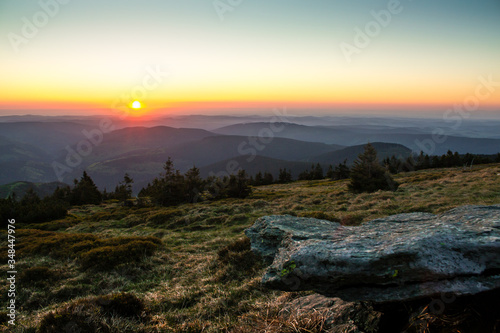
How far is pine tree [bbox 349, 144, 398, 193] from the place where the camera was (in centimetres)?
3447

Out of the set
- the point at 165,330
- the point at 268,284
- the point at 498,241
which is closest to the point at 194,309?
the point at 165,330

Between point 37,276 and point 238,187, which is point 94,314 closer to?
point 37,276

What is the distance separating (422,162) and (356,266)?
370ft

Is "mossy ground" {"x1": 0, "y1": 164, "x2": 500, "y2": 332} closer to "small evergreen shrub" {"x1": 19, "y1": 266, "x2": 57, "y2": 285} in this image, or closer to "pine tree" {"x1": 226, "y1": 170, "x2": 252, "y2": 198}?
"small evergreen shrub" {"x1": 19, "y1": 266, "x2": 57, "y2": 285}

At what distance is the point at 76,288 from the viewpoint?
9.96m

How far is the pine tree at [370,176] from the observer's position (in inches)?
1357

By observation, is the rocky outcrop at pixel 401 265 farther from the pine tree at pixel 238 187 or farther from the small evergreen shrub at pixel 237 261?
the pine tree at pixel 238 187

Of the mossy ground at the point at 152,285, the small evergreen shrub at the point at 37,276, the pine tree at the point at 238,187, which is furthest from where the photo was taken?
the pine tree at the point at 238,187

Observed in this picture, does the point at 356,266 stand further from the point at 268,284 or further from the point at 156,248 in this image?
the point at 156,248

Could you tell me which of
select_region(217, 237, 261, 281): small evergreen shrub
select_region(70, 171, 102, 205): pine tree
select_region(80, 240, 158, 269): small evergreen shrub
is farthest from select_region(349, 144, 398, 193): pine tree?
select_region(70, 171, 102, 205): pine tree

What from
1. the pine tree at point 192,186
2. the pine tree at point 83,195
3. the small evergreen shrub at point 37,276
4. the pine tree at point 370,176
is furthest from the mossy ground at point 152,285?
the pine tree at point 83,195

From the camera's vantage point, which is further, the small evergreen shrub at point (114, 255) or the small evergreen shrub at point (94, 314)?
the small evergreen shrub at point (114, 255)

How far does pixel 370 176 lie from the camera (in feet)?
116

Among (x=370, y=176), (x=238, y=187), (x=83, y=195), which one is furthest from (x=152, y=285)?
(x=83, y=195)
